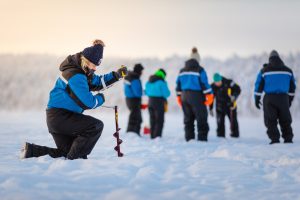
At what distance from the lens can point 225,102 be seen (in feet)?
40.2

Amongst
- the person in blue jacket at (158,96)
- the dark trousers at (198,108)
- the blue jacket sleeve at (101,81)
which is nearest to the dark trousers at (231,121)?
the person in blue jacket at (158,96)

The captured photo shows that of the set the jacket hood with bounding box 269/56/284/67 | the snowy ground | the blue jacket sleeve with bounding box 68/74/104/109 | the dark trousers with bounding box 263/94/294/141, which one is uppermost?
the jacket hood with bounding box 269/56/284/67

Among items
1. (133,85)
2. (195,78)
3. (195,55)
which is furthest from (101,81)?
(133,85)

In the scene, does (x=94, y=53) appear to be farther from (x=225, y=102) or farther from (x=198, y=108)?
(x=225, y=102)

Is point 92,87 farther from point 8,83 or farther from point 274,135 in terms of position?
point 8,83

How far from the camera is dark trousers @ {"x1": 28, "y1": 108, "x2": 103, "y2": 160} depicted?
214 inches

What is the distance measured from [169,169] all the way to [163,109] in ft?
21.8

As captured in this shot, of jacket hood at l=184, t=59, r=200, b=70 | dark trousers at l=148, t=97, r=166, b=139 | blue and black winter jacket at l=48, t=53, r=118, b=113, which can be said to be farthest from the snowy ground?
dark trousers at l=148, t=97, r=166, b=139

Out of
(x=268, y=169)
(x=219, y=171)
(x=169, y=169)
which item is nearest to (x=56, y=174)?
(x=169, y=169)

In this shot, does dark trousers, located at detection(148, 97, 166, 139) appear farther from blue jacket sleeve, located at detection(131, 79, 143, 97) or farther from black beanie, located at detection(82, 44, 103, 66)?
black beanie, located at detection(82, 44, 103, 66)

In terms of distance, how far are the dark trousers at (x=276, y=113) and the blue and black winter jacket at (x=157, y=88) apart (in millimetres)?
3250

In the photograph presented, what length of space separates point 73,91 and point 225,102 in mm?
7694

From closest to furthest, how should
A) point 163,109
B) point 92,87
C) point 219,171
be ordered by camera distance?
point 219,171 → point 92,87 → point 163,109

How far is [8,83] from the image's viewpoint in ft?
92.6
